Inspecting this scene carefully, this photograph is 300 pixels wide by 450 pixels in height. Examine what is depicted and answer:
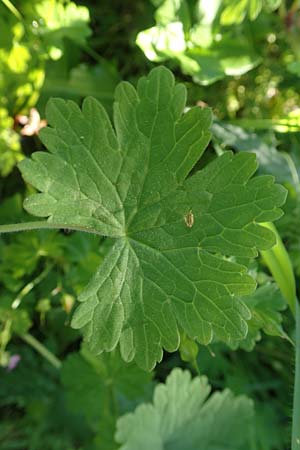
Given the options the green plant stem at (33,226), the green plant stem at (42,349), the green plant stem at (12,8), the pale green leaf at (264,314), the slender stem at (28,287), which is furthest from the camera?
the green plant stem at (42,349)

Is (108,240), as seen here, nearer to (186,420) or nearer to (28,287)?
(28,287)

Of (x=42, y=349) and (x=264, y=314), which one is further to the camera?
(x=42, y=349)

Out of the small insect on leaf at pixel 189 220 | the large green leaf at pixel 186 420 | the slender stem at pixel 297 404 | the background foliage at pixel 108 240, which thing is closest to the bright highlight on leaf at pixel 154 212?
the small insect on leaf at pixel 189 220

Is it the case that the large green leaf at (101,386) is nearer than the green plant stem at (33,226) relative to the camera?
No

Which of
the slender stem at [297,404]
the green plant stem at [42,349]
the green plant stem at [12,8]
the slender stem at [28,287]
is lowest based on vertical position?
the green plant stem at [42,349]

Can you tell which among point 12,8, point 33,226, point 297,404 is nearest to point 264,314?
point 297,404

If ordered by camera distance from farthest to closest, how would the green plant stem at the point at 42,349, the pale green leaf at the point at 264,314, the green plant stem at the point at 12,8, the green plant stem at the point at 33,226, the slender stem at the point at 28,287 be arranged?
the green plant stem at the point at 42,349, the slender stem at the point at 28,287, the green plant stem at the point at 12,8, the pale green leaf at the point at 264,314, the green plant stem at the point at 33,226

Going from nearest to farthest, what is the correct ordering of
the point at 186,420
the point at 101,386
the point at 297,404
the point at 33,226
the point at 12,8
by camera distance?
the point at 33,226, the point at 297,404, the point at 12,8, the point at 186,420, the point at 101,386

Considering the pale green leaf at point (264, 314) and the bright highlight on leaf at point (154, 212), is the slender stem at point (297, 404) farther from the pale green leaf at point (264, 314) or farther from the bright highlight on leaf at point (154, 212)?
the bright highlight on leaf at point (154, 212)

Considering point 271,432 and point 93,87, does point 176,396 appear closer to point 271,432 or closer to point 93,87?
point 271,432
